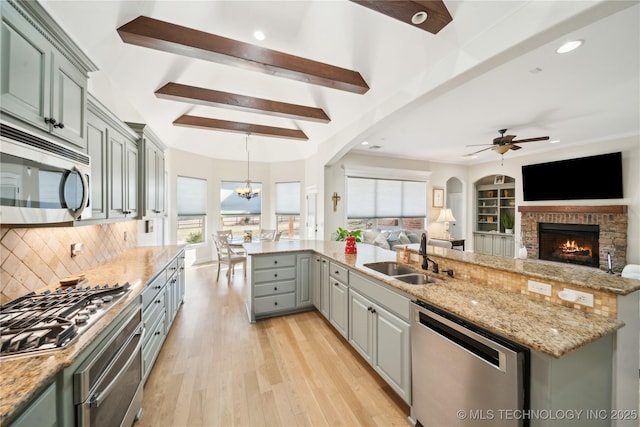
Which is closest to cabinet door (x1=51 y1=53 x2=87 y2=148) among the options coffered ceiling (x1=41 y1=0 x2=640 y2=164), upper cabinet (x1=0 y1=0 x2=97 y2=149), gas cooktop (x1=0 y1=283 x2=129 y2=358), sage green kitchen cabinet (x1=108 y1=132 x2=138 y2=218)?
upper cabinet (x1=0 y1=0 x2=97 y2=149)

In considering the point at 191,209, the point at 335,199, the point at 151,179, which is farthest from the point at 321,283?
the point at 191,209

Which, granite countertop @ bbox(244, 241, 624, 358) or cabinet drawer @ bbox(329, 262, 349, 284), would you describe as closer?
granite countertop @ bbox(244, 241, 624, 358)

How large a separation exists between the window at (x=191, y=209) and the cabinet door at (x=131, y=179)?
10.4 feet

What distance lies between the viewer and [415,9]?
1.81m

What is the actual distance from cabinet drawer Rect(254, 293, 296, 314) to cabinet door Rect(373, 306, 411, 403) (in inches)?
60.3

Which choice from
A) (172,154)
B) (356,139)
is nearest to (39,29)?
(356,139)

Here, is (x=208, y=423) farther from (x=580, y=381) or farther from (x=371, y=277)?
(x=580, y=381)

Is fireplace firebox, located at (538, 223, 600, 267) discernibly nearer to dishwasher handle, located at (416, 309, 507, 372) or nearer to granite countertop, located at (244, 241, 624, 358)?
granite countertop, located at (244, 241, 624, 358)

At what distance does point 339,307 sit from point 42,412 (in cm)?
219

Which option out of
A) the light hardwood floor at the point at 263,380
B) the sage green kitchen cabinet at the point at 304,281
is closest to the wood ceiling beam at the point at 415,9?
the sage green kitchen cabinet at the point at 304,281

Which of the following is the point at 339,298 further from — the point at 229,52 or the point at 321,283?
the point at 229,52

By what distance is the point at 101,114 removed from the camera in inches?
78.6

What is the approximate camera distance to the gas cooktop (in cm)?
102

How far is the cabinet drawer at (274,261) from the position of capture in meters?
3.15
